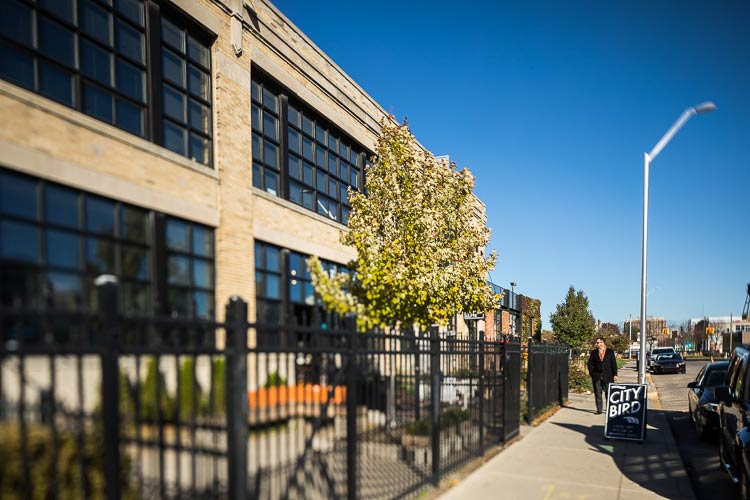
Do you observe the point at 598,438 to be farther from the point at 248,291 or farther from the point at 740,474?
the point at 248,291

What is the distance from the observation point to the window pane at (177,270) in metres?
11.1

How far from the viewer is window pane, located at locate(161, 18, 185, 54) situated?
465 inches

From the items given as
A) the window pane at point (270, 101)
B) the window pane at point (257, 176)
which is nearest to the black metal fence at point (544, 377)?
the window pane at point (257, 176)

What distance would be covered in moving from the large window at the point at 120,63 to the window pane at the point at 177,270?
2290mm

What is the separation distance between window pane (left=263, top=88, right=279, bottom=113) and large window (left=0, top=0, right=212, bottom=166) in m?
2.38

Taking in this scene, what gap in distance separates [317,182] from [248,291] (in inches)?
216

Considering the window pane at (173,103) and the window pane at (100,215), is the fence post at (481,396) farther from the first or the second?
the window pane at (173,103)

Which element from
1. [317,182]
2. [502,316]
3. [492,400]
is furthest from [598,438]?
[502,316]

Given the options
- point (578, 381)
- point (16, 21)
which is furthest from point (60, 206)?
point (578, 381)

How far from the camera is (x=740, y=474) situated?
21.5ft

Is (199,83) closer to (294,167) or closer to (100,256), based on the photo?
(294,167)

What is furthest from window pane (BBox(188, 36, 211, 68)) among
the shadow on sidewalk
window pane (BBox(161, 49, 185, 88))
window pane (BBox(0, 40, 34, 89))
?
the shadow on sidewalk

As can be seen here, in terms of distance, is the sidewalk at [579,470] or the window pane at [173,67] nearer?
the sidewalk at [579,470]

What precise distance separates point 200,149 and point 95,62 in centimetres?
287
